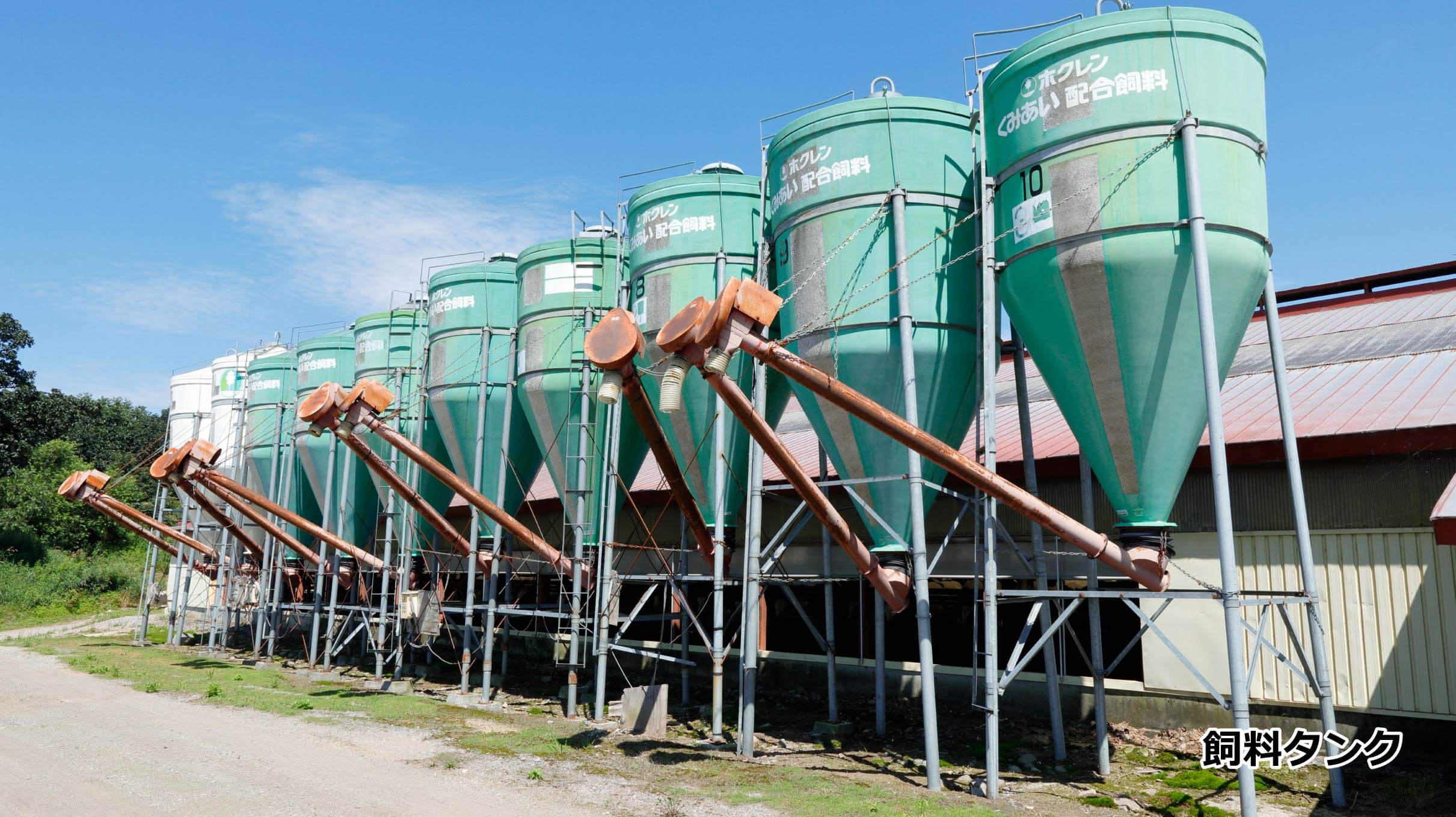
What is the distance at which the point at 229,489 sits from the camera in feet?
78.6

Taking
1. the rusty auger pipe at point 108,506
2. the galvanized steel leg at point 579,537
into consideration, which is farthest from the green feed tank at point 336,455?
the galvanized steel leg at point 579,537

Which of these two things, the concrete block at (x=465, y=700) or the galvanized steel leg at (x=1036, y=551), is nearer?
the galvanized steel leg at (x=1036, y=551)

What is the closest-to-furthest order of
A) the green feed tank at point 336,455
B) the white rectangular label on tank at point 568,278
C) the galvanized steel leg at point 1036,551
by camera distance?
the galvanized steel leg at point 1036,551 → the white rectangular label on tank at point 568,278 → the green feed tank at point 336,455

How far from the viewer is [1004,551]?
15.9 m

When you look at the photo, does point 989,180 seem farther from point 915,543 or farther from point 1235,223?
point 915,543

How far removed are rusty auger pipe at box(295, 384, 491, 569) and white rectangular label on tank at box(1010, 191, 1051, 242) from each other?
12.1 metres

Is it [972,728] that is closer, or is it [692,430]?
[972,728]

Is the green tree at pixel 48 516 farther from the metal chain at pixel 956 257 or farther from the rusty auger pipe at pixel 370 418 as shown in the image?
the metal chain at pixel 956 257

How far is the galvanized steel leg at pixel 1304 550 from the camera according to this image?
1121cm

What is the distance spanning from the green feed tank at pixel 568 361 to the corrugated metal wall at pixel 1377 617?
1122 cm

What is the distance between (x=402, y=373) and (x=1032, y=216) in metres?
17.1

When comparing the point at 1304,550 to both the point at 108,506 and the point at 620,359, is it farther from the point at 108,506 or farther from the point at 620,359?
the point at 108,506

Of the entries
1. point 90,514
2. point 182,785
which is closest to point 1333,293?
point 182,785

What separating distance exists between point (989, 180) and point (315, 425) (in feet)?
41.5
